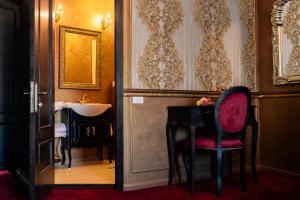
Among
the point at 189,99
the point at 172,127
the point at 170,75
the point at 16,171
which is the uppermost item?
the point at 170,75

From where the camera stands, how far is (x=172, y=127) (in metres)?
3.53

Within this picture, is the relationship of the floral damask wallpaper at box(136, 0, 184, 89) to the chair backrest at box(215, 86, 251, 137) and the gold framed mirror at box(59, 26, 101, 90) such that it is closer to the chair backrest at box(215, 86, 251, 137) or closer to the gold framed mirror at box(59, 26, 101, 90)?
the chair backrest at box(215, 86, 251, 137)

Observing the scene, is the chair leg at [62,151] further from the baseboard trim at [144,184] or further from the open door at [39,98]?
the baseboard trim at [144,184]

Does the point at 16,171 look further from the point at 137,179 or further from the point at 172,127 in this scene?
the point at 172,127

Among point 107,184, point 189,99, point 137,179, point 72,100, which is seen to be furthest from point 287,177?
point 72,100

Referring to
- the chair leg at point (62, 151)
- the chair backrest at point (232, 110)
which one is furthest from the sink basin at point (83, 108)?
the chair backrest at point (232, 110)

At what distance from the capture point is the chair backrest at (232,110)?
9.94ft

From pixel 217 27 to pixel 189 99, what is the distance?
108 centimetres

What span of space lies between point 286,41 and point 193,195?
2.40 meters

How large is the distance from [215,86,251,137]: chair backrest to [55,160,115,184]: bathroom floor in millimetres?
1464

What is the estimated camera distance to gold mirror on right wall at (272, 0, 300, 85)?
3812mm

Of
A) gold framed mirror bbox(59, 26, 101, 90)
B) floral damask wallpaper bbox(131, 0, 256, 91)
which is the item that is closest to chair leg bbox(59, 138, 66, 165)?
gold framed mirror bbox(59, 26, 101, 90)

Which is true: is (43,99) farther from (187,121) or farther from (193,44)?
(193,44)

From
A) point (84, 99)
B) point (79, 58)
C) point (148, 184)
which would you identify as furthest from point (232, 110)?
point (79, 58)
